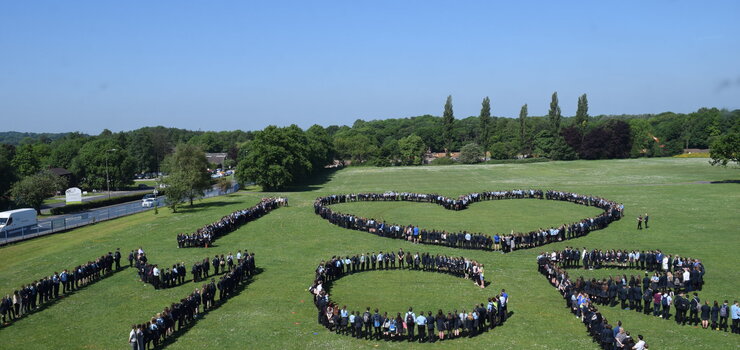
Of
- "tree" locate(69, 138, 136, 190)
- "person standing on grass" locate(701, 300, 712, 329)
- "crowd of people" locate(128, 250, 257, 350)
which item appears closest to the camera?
"crowd of people" locate(128, 250, 257, 350)

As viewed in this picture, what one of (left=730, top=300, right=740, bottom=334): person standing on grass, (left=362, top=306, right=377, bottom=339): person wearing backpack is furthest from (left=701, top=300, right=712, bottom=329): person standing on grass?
(left=362, top=306, right=377, bottom=339): person wearing backpack

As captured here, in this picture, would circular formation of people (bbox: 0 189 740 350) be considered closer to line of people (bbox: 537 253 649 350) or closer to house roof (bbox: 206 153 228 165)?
line of people (bbox: 537 253 649 350)

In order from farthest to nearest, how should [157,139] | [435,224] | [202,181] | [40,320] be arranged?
[157,139]
[202,181]
[435,224]
[40,320]

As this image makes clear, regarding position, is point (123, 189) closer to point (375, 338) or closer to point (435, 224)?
point (435, 224)

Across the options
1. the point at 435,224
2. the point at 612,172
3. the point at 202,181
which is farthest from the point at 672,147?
the point at 202,181

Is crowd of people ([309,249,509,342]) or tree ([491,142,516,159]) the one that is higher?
tree ([491,142,516,159])

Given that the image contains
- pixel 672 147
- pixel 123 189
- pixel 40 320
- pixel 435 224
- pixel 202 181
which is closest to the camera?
pixel 40 320
